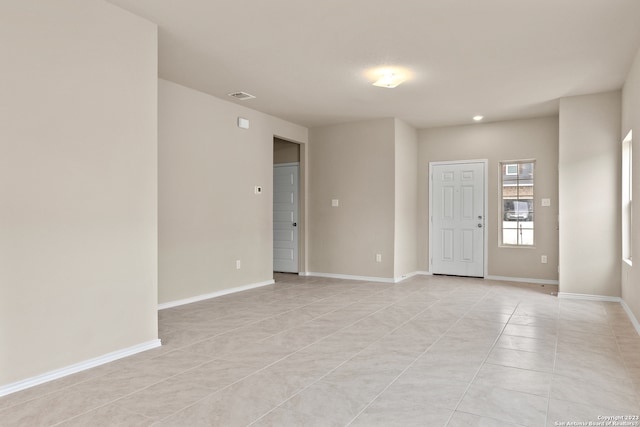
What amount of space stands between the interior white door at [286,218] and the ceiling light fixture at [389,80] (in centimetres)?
308

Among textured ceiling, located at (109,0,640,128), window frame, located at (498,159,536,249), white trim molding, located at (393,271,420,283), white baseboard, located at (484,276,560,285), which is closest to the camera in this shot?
textured ceiling, located at (109,0,640,128)

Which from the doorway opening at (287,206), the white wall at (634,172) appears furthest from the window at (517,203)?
the doorway opening at (287,206)

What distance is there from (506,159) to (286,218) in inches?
152

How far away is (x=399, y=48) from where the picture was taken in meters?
3.91

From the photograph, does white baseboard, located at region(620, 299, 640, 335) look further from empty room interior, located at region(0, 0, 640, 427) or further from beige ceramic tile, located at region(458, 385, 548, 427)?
beige ceramic tile, located at region(458, 385, 548, 427)

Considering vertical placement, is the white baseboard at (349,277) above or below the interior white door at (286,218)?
below

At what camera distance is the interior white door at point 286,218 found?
7523mm

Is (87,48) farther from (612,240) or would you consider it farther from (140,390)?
(612,240)

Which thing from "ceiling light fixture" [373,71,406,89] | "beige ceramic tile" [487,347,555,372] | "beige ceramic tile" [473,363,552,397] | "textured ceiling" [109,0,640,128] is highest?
"textured ceiling" [109,0,640,128]

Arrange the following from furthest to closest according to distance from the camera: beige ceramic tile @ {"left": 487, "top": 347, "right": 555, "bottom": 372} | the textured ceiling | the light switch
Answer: the light switch → the textured ceiling → beige ceramic tile @ {"left": 487, "top": 347, "right": 555, "bottom": 372}

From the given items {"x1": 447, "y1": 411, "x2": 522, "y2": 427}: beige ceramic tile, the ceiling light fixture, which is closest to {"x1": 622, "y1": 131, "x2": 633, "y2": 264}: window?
the ceiling light fixture

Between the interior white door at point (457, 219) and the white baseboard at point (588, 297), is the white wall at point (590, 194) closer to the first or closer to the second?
the white baseboard at point (588, 297)

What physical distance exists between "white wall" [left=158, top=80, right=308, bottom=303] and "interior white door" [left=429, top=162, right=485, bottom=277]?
2997mm

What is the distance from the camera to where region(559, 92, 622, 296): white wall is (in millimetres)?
5168
